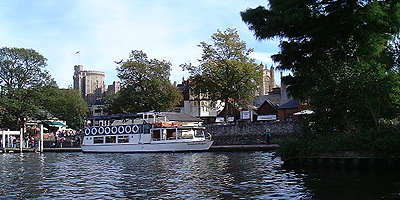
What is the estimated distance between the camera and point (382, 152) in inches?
973

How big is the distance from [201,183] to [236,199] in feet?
17.3

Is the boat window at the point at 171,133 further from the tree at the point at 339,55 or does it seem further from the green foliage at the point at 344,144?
the green foliage at the point at 344,144

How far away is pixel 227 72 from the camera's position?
6781 cm

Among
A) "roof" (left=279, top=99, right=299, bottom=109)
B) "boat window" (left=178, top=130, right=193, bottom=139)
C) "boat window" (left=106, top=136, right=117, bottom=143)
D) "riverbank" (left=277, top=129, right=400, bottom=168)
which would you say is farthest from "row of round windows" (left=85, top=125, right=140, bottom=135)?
"riverbank" (left=277, top=129, right=400, bottom=168)

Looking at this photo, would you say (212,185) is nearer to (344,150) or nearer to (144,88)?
(344,150)

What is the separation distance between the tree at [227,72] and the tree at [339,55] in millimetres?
35753

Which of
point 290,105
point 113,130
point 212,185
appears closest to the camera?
point 212,185

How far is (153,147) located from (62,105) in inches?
1406

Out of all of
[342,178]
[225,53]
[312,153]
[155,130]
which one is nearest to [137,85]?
[225,53]

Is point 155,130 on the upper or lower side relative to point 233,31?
lower

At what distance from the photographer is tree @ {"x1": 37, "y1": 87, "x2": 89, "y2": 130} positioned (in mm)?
78062

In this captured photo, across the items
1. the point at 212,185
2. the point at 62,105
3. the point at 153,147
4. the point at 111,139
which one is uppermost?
the point at 62,105

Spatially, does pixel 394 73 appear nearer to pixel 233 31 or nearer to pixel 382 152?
pixel 382 152

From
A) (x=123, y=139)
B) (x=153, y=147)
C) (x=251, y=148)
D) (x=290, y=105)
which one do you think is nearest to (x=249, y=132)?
(x=251, y=148)
